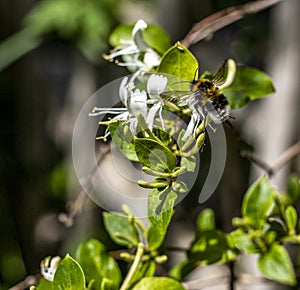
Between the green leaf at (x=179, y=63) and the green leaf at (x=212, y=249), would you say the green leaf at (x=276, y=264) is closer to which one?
the green leaf at (x=212, y=249)

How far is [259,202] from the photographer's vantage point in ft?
1.81

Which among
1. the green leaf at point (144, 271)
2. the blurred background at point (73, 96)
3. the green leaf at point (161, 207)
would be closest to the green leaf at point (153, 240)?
the green leaf at point (144, 271)

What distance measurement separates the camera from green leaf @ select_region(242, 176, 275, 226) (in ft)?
1.79

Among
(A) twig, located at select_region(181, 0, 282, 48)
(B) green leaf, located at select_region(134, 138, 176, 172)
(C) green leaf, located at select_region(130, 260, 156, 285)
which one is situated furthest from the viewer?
(A) twig, located at select_region(181, 0, 282, 48)

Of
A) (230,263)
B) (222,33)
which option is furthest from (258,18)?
(230,263)

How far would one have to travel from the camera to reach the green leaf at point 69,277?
1.30 ft

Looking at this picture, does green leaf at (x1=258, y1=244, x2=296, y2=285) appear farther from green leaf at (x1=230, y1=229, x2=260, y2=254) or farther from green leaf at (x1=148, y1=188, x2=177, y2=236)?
green leaf at (x1=148, y1=188, x2=177, y2=236)

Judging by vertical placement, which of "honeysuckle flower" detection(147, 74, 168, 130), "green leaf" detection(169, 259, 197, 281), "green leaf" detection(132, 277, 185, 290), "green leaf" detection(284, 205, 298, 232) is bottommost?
"green leaf" detection(169, 259, 197, 281)

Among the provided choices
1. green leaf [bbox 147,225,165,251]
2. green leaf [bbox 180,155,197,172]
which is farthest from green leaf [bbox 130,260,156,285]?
green leaf [bbox 180,155,197,172]

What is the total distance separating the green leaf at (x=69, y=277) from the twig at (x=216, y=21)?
28 centimetres

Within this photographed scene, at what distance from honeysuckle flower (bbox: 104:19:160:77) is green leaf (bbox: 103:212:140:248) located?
0.44ft

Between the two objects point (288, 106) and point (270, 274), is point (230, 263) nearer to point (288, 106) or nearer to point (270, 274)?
point (270, 274)

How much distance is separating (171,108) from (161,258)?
138 mm

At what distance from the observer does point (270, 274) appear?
1.74ft
